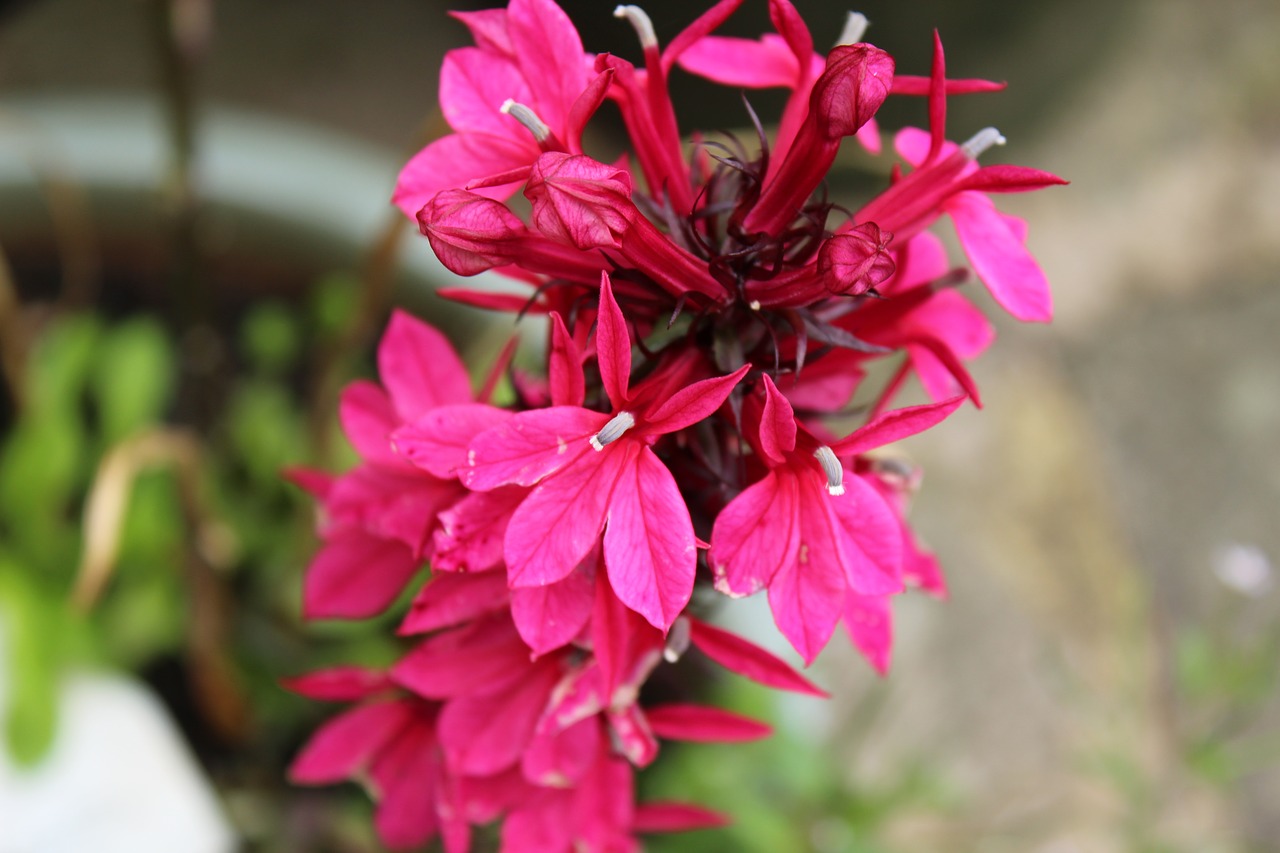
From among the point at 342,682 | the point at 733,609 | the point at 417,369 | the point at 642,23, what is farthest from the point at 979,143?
the point at 733,609

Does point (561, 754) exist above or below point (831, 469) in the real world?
below

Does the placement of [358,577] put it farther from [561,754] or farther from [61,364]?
[61,364]

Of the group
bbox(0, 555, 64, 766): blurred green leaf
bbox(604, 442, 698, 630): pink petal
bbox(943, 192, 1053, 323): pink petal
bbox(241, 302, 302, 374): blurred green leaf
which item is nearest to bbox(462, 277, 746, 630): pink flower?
bbox(604, 442, 698, 630): pink petal

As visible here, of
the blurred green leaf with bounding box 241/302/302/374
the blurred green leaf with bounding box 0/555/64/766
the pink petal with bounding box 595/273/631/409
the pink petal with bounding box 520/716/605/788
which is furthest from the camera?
the blurred green leaf with bounding box 241/302/302/374

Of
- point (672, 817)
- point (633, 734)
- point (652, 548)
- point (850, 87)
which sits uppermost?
point (850, 87)

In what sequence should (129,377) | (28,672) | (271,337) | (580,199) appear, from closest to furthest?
(580,199), (28,672), (129,377), (271,337)

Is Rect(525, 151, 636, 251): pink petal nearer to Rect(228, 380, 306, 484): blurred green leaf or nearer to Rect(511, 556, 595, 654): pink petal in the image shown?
Rect(511, 556, 595, 654): pink petal
